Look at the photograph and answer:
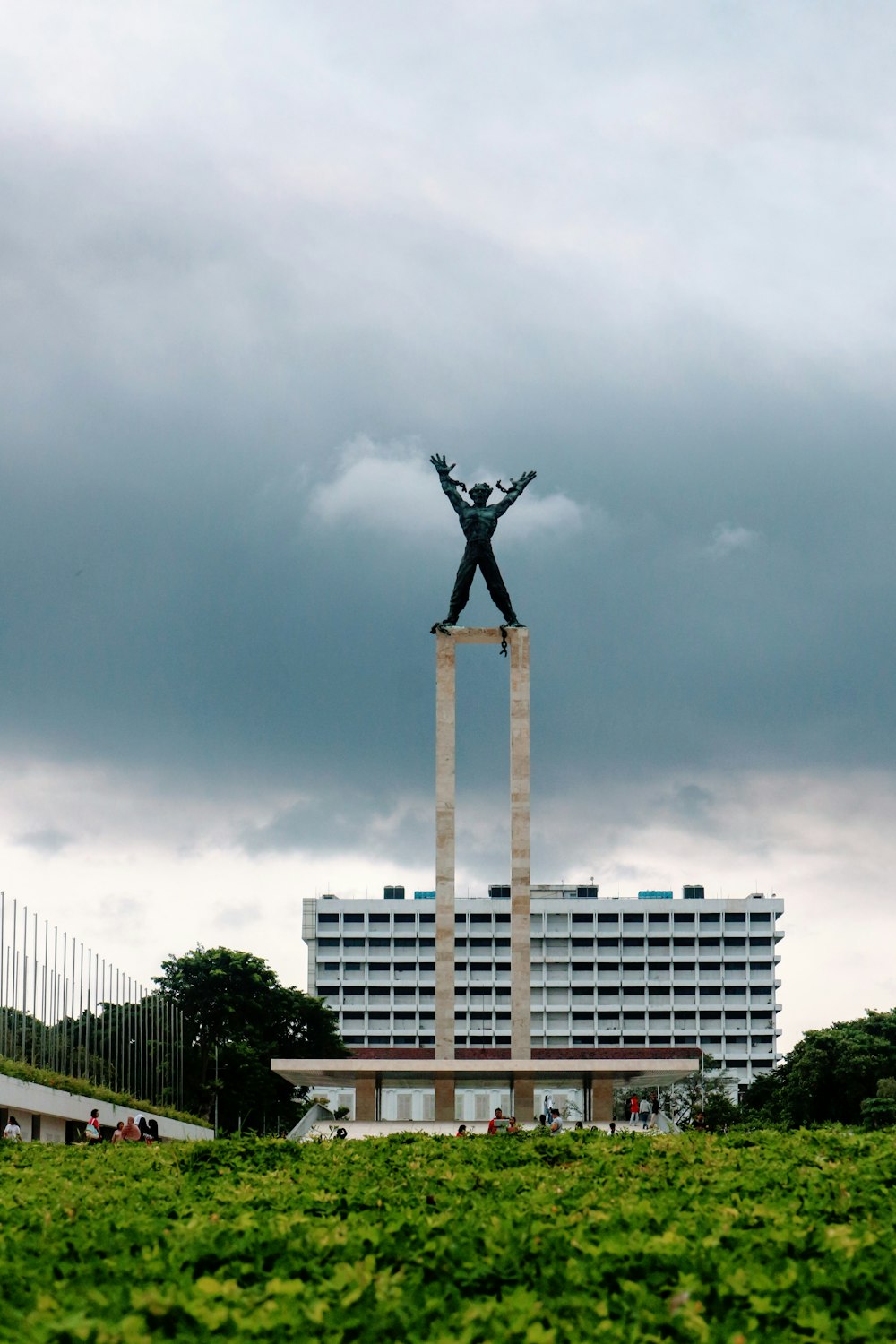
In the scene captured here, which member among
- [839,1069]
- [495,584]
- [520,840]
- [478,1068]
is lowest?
[839,1069]

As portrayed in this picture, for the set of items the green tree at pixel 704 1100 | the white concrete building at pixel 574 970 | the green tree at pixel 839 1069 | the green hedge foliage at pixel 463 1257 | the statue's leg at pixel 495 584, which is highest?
the statue's leg at pixel 495 584

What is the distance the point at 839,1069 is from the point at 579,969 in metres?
39.7

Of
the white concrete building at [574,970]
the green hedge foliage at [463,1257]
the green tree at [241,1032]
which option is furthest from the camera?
the white concrete building at [574,970]

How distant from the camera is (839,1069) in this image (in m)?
57.2

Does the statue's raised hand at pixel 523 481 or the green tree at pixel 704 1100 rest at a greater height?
the statue's raised hand at pixel 523 481

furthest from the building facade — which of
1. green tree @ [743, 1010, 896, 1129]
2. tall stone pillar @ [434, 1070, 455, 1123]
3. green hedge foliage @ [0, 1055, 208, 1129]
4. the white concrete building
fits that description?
tall stone pillar @ [434, 1070, 455, 1123]

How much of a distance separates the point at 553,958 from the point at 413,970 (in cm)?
898

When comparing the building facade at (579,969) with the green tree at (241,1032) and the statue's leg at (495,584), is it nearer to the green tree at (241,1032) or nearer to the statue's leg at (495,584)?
the green tree at (241,1032)

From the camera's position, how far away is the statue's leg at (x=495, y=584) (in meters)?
35.0

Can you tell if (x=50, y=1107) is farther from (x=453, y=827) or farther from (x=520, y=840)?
(x=520, y=840)

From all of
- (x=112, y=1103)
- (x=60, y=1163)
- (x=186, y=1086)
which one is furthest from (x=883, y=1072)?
(x=60, y=1163)

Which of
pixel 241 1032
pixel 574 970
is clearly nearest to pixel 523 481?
pixel 241 1032

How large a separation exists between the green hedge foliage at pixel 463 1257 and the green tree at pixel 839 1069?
163 ft

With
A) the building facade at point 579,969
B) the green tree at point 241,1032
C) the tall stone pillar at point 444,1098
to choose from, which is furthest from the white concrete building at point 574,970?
the tall stone pillar at point 444,1098
